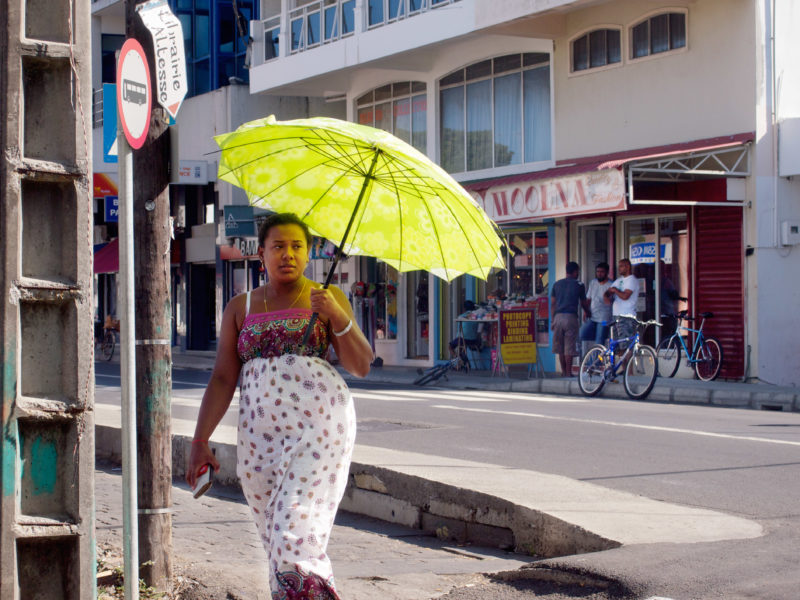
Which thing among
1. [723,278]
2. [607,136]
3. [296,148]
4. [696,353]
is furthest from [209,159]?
[296,148]

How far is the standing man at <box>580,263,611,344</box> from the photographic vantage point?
19.4 metres

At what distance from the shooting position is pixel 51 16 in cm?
380

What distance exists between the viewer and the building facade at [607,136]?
18.5 meters

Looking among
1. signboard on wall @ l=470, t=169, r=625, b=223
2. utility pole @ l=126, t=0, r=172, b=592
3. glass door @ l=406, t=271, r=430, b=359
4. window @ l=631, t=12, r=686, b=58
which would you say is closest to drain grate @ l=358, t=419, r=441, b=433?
utility pole @ l=126, t=0, r=172, b=592

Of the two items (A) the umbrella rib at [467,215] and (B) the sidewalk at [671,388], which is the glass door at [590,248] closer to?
(B) the sidewalk at [671,388]

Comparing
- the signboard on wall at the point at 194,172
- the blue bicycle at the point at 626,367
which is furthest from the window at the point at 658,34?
the signboard on wall at the point at 194,172

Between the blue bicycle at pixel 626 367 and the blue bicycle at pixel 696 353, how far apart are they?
2.01m

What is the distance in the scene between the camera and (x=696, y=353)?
18609 mm

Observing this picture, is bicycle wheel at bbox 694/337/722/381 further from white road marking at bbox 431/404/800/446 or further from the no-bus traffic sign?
the no-bus traffic sign

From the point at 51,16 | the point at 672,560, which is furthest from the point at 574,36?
the point at 51,16

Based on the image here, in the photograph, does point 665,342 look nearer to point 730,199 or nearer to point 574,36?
point 730,199

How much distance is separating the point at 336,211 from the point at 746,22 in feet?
49.9

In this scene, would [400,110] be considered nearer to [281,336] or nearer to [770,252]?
[770,252]

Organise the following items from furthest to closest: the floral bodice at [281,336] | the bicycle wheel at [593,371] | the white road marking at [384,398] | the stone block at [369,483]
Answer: the bicycle wheel at [593,371] → the white road marking at [384,398] → the stone block at [369,483] → the floral bodice at [281,336]
